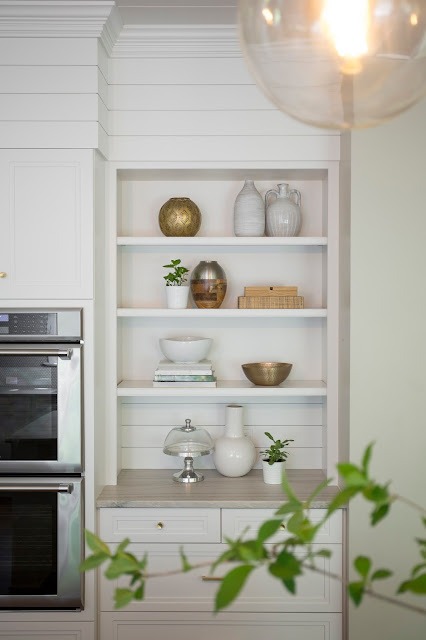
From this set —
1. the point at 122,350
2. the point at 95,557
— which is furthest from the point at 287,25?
the point at 122,350

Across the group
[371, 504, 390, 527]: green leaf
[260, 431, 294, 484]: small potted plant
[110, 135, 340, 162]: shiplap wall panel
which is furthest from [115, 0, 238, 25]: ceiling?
[371, 504, 390, 527]: green leaf

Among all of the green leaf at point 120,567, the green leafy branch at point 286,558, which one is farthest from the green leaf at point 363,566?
the green leaf at point 120,567

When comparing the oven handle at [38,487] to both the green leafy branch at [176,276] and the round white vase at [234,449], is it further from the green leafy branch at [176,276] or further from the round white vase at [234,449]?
the green leafy branch at [176,276]

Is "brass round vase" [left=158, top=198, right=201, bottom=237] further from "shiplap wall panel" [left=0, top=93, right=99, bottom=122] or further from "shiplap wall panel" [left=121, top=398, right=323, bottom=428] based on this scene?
"shiplap wall panel" [left=121, top=398, right=323, bottom=428]

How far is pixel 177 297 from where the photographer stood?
2.94 meters

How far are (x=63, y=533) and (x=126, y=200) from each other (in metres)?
1.42

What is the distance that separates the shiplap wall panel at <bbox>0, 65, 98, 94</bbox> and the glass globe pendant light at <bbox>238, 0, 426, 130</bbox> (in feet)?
5.81

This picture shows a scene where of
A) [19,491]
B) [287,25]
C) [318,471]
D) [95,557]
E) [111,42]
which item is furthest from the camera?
[318,471]

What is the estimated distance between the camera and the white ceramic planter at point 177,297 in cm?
294

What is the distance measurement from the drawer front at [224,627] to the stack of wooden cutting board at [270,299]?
1.20 meters

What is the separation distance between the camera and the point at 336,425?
291cm

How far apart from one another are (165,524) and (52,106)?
1614mm

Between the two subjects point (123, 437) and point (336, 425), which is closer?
point (336, 425)

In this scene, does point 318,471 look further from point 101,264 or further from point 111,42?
point 111,42
